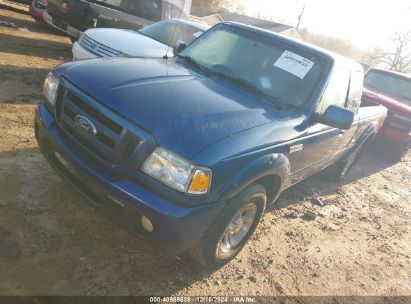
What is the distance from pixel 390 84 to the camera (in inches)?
356

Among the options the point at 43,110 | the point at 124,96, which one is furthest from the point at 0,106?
the point at 124,96

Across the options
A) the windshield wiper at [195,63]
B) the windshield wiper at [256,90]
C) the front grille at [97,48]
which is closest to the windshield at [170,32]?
the front grille at [97,48]

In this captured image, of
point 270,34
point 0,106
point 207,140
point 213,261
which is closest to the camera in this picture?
point 207,140

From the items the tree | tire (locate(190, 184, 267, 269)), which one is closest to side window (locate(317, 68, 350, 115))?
tire (locate(190, 184, 267, 269))

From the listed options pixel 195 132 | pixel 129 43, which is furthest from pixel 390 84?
pixel 195 132

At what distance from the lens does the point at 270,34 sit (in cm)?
388

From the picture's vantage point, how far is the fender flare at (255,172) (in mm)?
2540

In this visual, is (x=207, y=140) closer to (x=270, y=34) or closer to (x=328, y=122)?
(x=328, y=122)

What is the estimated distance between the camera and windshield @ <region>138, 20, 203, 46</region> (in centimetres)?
710

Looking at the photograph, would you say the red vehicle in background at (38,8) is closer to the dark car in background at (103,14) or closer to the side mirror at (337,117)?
the dark car in background at (103,14)

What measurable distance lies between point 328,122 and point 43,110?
8.45ft

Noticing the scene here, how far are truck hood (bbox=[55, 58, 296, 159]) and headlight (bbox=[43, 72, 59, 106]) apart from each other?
0.24 feet

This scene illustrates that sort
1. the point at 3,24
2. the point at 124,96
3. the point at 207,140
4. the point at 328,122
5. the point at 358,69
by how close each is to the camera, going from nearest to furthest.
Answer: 1. the point at 207,140
2. the point at 124,96
3. the point at 328,122
4. the point at 358,69
5. the point at 3,24

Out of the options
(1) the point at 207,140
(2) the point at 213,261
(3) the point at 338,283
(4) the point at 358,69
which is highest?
(4) the point at 358,69
